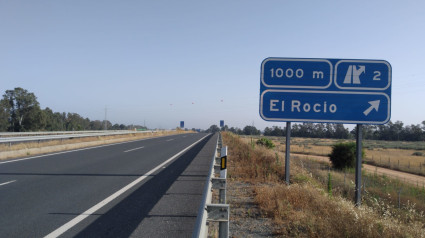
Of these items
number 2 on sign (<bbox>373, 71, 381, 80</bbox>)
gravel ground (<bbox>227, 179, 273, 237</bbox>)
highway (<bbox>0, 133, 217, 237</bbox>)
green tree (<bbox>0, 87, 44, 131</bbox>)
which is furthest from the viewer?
green tree (<bbox>0, 87, 44, 131</bbox>)

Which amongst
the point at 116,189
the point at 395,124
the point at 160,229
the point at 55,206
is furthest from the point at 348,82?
the point at 395,124

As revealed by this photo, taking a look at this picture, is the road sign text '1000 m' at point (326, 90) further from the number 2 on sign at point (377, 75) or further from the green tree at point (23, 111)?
the green tree at point (23, 111)

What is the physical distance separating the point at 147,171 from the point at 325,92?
690 centimetres

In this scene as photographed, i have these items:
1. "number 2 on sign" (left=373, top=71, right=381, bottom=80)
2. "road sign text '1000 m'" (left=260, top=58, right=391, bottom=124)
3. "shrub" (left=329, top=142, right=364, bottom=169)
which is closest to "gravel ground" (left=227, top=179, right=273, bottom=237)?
"road sign text '1000 m'" (left=260, top=58, right=391, bottom=124)

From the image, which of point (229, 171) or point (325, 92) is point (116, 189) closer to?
point (229, 171)

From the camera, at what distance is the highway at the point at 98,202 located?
525 centimetres

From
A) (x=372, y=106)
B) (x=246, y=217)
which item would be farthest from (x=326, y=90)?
(x=246, y=217)

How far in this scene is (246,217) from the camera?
5.68 meters

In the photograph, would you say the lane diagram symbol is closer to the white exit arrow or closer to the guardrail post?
the white exit arrow

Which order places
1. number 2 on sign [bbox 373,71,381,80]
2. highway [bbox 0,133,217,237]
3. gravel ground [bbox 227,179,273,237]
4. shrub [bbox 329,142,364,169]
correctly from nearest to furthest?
gravel ground [bbox 227,179,273,237] → highway [bbox 0,133,217,237] → number 2 on sign [bbox 373,71,381,80] → shrub [bbox 329,142,364,169]

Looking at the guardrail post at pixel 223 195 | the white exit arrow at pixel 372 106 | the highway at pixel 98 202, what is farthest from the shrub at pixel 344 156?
the guardrail post at pixel 223 195

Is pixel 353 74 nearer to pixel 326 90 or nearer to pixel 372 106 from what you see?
pixel 326 90

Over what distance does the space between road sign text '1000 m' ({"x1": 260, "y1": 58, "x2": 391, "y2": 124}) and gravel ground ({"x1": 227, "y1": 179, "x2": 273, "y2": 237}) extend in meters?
2.03

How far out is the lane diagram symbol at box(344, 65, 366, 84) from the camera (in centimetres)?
771
